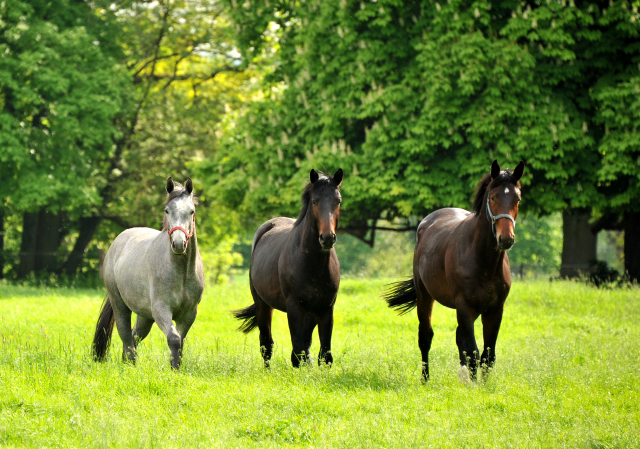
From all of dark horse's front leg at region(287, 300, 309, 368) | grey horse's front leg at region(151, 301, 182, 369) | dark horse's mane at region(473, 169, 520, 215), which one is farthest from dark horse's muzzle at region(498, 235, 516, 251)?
grey horse's front leg at region(151, 301, 182, 369)

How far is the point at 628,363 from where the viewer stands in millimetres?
9414

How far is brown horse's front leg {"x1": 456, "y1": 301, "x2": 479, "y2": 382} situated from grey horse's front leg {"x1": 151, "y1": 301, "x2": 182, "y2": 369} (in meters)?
3.16

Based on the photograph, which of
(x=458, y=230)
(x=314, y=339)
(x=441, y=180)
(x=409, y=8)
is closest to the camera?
(x=458, y=230)

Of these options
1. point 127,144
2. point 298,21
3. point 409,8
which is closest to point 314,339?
point 409,8

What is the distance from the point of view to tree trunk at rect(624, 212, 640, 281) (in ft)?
70.8

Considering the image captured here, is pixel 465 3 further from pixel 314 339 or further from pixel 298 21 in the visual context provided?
pixel 314 339

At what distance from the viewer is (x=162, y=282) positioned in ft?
26.2

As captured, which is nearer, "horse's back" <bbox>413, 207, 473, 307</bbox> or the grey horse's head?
the grey horse's head

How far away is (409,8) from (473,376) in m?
16.2

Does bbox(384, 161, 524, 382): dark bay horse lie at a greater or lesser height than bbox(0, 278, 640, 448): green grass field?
greater

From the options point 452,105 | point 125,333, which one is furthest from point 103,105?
point 125,333

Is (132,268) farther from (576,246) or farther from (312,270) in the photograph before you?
(576,246)

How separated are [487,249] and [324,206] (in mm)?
1885

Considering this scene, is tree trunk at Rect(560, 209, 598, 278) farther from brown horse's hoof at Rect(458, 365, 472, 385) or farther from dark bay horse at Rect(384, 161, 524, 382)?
brown horse's hoof at Rect(458, 365, 472, 385)
